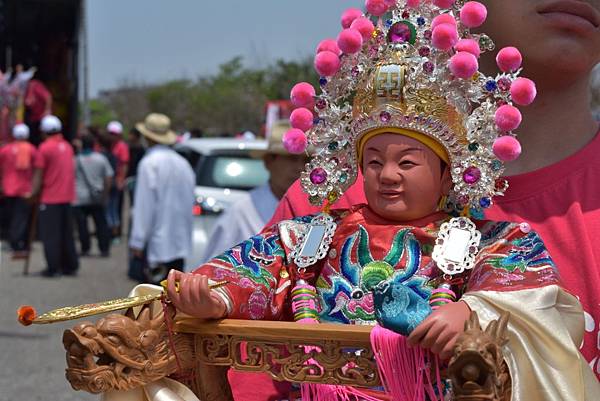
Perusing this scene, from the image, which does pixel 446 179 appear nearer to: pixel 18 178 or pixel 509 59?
pixel 509 59

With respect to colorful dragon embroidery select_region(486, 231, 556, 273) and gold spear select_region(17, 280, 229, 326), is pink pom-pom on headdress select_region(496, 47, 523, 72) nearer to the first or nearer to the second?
colorful dragon embroidery select_region(486, 231, 556, 273)

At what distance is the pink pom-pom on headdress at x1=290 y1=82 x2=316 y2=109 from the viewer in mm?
2744

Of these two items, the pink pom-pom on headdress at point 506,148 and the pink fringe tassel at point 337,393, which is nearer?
the pink fringe tassel at point 337,393

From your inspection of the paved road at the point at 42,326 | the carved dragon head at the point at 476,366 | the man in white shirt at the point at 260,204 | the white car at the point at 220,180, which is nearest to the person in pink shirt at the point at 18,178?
the paved road at the point at 42,326

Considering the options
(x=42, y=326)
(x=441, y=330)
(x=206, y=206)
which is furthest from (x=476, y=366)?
(x=206, y=206)

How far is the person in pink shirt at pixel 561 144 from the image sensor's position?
2.57 m

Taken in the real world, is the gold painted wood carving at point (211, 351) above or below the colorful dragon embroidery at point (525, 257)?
below

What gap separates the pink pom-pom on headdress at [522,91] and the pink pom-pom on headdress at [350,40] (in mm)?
390

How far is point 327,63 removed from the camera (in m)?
2.66

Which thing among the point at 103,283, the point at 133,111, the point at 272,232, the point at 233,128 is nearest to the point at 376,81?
the point at 272,232

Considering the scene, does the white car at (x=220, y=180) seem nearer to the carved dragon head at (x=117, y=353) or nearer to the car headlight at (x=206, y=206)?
the car headlight at (x=206, y=206)

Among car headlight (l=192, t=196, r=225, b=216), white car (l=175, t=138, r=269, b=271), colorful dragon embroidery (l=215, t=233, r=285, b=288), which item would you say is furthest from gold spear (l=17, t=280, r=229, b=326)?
car headlight (l=192, t=196, r=225, b=216)

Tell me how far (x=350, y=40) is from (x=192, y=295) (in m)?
0.74

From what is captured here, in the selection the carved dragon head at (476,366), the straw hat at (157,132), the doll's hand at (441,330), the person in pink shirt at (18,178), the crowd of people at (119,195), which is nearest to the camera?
the carved dragon head at (476,366)
